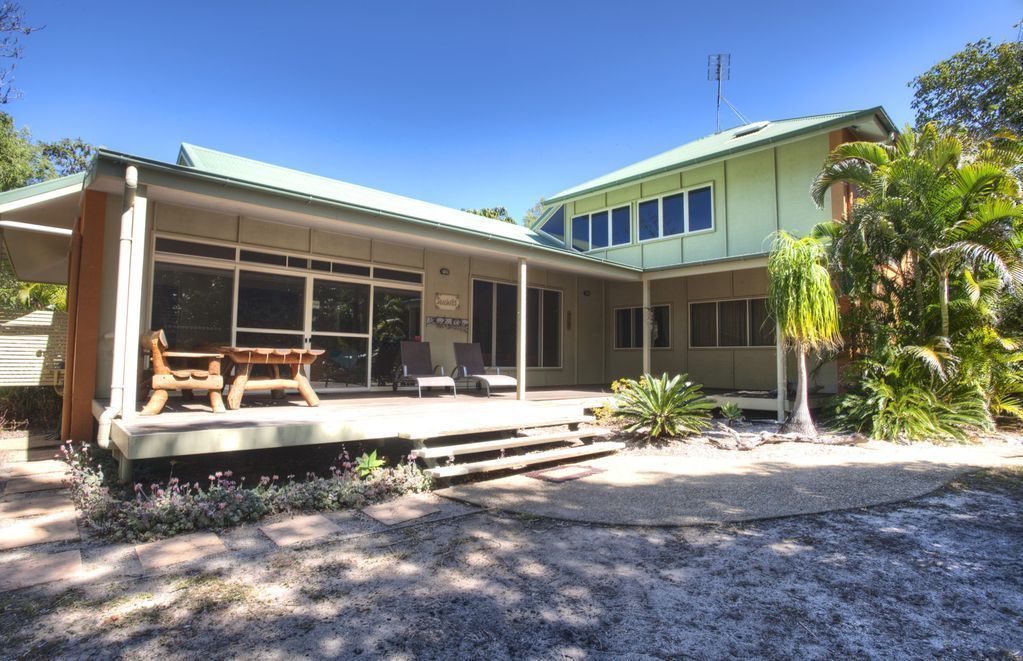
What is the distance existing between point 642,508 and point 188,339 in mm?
6339

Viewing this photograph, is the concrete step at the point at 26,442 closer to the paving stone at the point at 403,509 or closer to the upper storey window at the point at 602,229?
the paving stone at the point at 403,509

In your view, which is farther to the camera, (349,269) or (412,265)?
(412,265)

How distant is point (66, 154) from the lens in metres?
25.5

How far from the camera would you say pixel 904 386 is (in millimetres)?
7621

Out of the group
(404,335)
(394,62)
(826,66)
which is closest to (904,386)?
(404,335)

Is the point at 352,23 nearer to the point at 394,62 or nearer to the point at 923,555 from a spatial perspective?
the point at 394,62

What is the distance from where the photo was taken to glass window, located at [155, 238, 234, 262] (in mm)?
7227

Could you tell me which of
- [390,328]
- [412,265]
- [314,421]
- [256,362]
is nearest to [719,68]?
[412,265]

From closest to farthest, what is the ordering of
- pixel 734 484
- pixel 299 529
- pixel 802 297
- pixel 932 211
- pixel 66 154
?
pixel 299 529 → pixel 734 484 → pixel 802 297 → pixel 932 211 → pixel 66 154

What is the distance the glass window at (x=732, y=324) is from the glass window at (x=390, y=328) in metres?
6.57

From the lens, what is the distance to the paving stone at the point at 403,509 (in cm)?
410

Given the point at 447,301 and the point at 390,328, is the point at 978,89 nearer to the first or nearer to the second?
the point at 447,301

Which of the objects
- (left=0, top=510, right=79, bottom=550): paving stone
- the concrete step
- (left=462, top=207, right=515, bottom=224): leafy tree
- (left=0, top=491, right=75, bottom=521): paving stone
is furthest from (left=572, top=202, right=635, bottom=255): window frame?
(left=462, top=207, right=515, bottom=224): leafy tree

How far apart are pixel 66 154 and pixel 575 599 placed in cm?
3271
